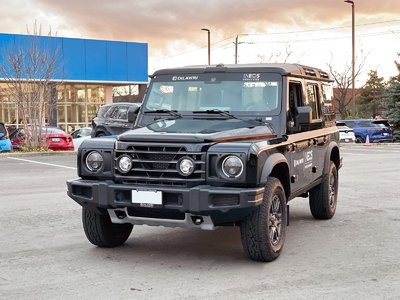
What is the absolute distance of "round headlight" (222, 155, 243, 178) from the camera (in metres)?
5.23

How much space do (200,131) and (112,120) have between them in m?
12.0

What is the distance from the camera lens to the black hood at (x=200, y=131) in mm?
5457

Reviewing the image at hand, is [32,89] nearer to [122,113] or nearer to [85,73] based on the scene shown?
[122,113]

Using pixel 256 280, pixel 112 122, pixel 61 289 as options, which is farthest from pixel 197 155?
pixel 112 122

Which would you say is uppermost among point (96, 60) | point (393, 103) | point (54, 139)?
point (96, 60)

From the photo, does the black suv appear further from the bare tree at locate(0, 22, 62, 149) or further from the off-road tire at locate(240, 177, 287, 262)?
the bare tree at locate(0, 22, 62, 149)

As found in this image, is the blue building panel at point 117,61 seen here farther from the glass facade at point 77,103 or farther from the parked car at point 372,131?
the parked car at point 372,131

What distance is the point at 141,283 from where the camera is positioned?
506cm

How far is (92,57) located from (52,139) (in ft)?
41.4

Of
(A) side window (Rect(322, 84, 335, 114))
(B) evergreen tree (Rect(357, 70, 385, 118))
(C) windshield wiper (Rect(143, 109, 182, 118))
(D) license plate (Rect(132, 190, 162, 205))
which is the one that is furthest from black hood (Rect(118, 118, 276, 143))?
(B) evergreen tree (Rect(357, 70, 385, 118))

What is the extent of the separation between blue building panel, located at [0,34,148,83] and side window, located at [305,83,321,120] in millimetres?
25095

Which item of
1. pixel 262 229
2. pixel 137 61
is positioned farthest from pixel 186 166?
pixel 137 61

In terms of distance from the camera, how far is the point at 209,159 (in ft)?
17.4

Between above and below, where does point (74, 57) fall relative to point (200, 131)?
above
